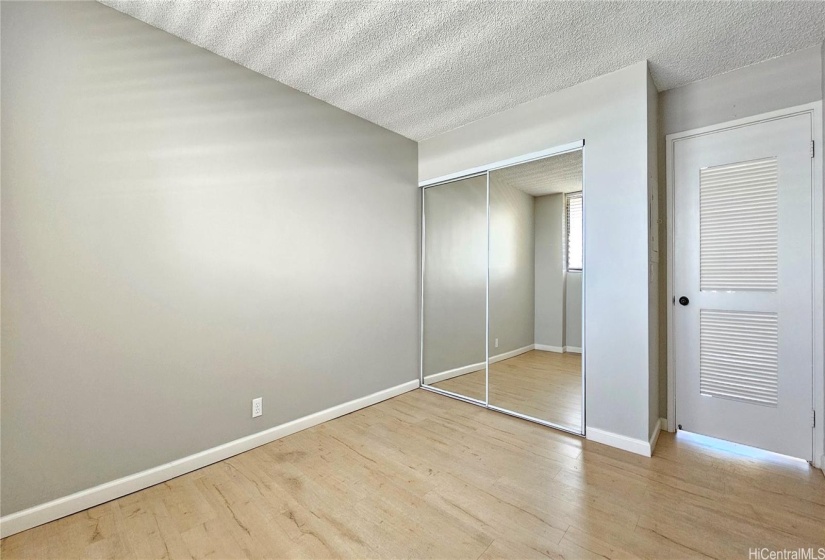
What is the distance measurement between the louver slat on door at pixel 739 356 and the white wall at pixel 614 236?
659 mm

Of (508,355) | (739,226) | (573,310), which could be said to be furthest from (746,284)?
(508,355)

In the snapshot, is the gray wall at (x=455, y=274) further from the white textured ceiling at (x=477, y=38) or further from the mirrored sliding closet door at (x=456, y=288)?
the white textured ceiling at (x=477, y=38)

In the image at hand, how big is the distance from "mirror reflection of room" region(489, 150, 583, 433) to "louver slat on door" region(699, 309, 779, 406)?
0.88 metres

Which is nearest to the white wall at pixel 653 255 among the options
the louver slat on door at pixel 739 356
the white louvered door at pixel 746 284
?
the white louvered door at pixel 746 284

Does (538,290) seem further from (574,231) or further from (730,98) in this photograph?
(730,98)

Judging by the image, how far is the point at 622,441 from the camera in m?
2.40

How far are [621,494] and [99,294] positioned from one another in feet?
9.91

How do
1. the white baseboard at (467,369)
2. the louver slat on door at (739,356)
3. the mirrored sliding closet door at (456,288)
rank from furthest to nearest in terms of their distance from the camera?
the mirrored sliding closet door at (456,288)
the white baseboard at (467,369)
the louver slat on door at (739,356)

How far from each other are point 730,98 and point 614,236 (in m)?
1.28

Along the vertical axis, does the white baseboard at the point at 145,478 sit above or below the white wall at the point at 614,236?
below

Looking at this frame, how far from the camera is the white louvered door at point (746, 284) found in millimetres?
2250

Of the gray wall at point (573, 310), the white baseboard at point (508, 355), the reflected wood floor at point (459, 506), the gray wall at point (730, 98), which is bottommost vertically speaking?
the reflected wood floor at point (459, 506)

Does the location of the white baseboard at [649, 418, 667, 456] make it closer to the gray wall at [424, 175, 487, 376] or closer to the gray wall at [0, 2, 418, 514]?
the gray wall at [424, 175, 487, 376]

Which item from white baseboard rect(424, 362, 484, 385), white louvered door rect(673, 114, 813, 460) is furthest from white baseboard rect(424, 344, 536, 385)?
white louvered door rect(673, 114, 813, 460)
